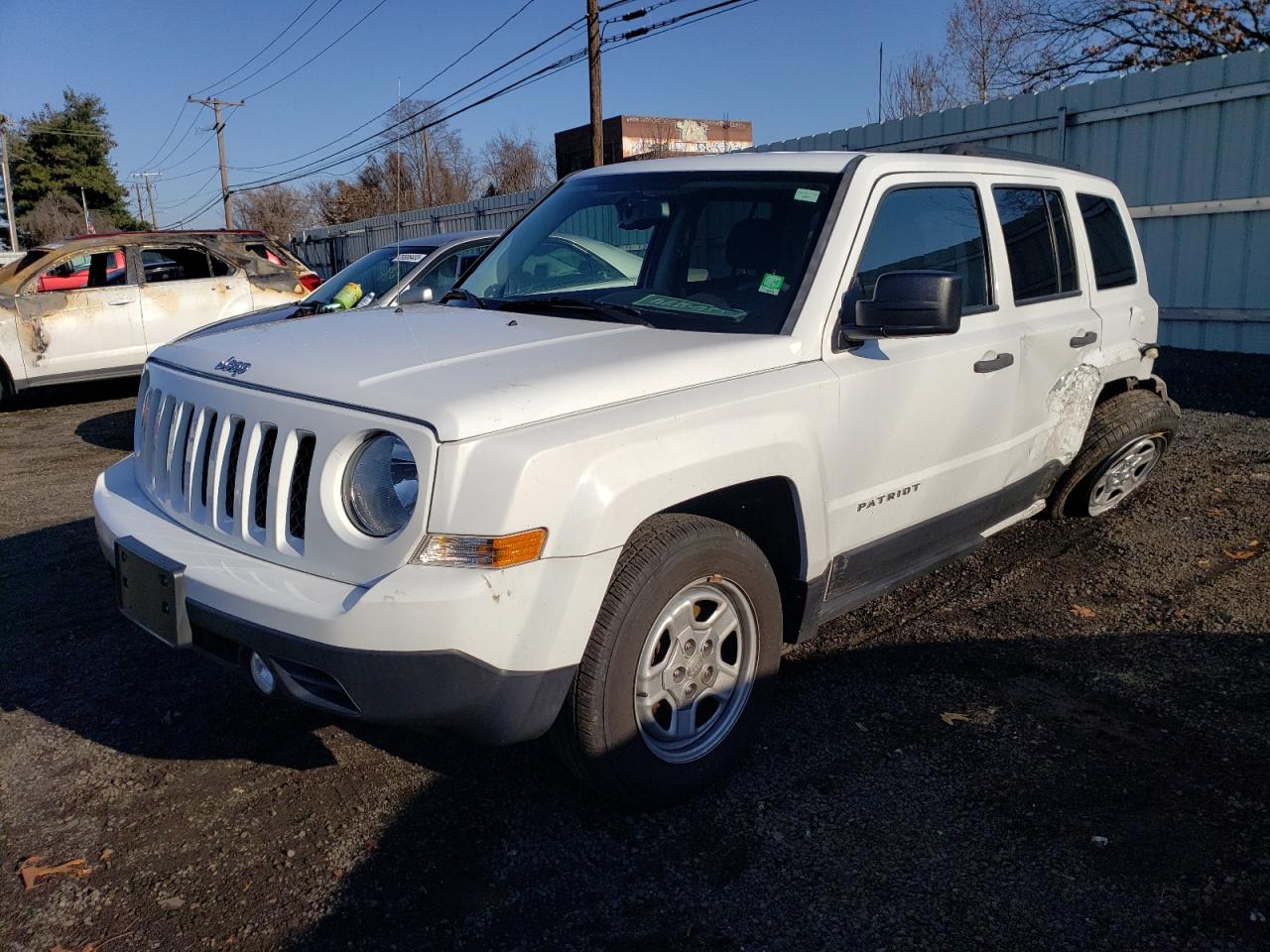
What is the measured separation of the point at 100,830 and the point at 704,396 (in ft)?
7.19

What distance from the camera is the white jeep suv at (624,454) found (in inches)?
97.0

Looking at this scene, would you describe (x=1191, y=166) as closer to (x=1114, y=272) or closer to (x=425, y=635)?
(x=1114, y=272)

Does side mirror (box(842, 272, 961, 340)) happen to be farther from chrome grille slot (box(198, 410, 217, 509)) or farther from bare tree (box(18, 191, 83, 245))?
bare tree (box(18, 191, 83, 245))

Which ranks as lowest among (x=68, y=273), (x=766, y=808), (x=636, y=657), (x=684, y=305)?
(x=766, y=808)

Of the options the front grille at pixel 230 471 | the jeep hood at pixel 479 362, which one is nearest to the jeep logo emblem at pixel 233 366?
the jeep hood at pixel 479 362

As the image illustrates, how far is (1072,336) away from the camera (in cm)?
441

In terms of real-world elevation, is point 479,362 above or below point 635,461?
above

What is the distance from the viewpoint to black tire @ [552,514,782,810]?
2656mm

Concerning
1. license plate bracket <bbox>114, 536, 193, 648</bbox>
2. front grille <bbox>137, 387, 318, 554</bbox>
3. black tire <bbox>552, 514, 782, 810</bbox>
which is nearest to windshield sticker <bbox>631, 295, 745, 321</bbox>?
black tire <bbox>552, 514, 782, 810</bbox>

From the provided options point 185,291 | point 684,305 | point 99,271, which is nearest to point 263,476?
point 684,305

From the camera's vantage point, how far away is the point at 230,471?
2932 mm

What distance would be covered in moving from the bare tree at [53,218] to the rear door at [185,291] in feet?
196

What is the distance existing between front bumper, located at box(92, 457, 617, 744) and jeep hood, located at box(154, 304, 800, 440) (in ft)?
1.26

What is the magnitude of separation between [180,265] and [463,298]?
29.3ft
